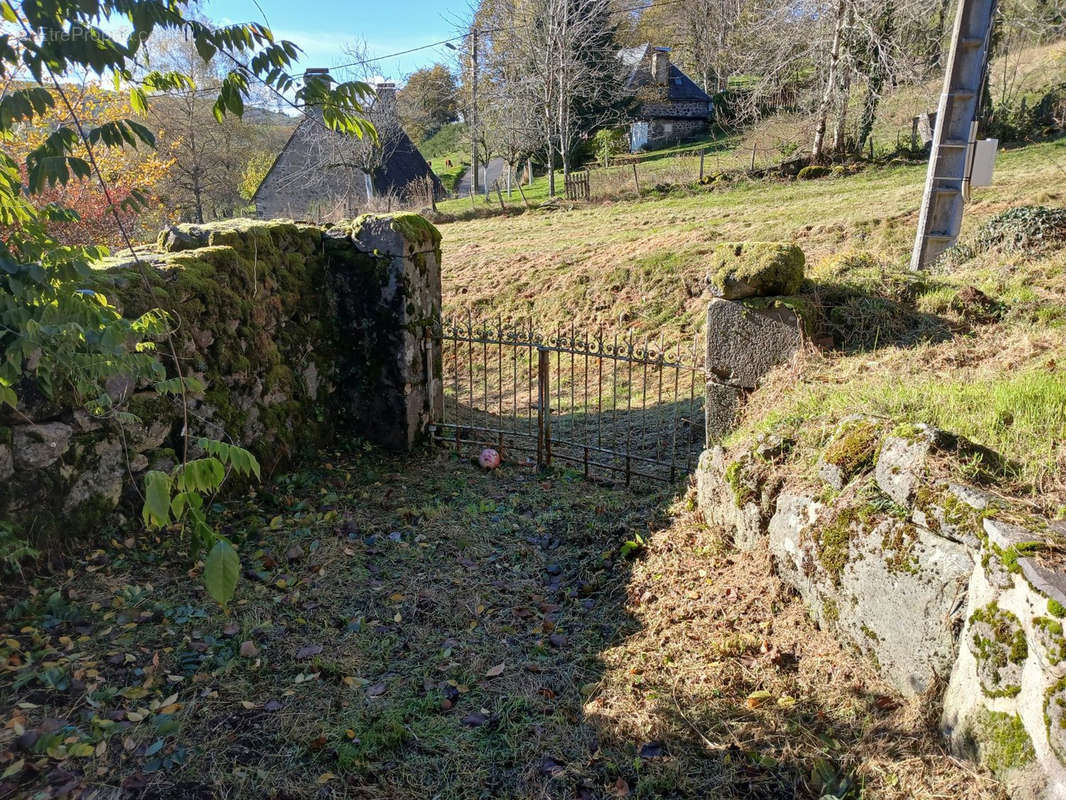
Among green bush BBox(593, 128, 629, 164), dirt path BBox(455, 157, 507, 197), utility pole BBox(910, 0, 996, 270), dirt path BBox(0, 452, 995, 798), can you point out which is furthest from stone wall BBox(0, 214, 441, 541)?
dirt path BBox(455, 157, 507, 197)

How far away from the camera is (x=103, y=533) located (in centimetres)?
438

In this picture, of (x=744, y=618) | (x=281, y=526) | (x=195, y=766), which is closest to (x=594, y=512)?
(x=744, y=618)

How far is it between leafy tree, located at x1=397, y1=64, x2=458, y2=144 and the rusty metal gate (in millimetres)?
29916

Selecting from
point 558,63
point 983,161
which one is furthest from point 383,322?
point 558,63

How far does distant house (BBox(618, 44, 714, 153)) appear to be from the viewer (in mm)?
33156

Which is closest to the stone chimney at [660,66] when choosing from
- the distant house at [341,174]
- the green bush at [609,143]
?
the green bush at [609,143]

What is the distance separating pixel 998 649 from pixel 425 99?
39.3 metres

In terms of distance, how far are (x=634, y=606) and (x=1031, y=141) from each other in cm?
2087

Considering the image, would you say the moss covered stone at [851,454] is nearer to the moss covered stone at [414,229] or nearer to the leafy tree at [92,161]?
the leafy tree at [92,161]

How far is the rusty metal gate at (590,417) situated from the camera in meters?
6.44

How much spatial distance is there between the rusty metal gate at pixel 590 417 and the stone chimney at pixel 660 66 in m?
28.4

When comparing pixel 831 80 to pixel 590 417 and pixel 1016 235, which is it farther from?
pixel 590 417

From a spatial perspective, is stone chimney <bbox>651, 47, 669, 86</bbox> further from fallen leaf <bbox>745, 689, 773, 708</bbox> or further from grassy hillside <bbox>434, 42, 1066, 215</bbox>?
fallen leaf <bbox>745, 689, 773, 708</bbox>

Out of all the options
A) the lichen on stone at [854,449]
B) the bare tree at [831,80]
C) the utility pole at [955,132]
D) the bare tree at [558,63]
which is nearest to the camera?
the lichen on stone at [854,449]
